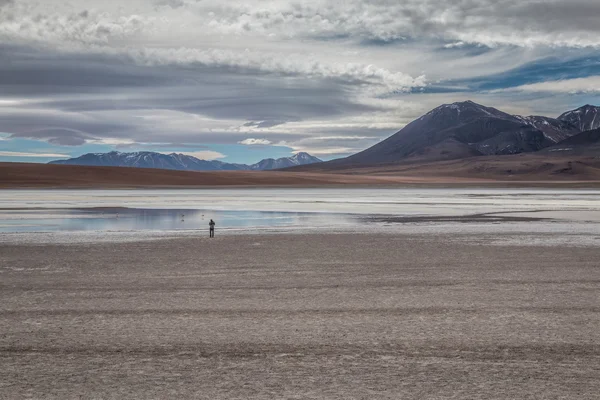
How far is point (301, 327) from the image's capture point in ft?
27.4

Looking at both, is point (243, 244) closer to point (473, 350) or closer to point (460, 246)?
point (460, 246)

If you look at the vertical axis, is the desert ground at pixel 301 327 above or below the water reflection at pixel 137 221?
below

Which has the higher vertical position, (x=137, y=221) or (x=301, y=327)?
(x=137, y=221)

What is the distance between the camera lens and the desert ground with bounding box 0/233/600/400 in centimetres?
611

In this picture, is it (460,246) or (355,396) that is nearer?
(355,396)

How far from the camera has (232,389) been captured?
235 inches

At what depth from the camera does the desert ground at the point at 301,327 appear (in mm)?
6109

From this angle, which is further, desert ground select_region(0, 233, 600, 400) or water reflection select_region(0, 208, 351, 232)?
water reflection select_region(0, 208, 351, 232)

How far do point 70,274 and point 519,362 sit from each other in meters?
9.25

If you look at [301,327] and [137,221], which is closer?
[301,327]

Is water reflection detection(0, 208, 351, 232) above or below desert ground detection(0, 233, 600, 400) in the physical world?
above

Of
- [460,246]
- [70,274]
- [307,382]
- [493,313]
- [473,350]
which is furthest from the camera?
[460,246]

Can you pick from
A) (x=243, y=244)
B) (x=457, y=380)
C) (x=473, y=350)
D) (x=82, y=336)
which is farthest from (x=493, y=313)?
(x=243, y=244)

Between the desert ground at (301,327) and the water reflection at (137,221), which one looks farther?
the water reflection at (137,221)
